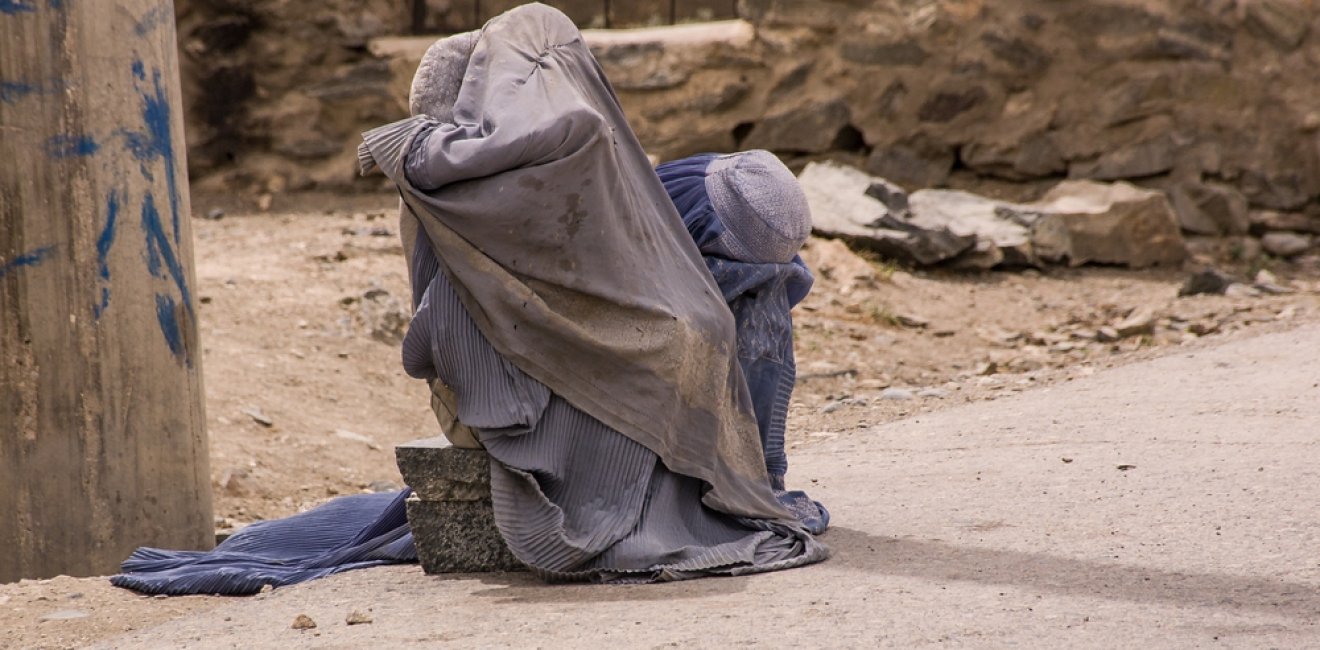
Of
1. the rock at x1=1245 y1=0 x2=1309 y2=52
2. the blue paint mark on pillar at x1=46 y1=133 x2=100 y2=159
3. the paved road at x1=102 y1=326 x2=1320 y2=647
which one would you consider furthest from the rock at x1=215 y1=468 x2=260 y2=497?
the rock at x1=1245 y1=0 x2=1309 y2=52

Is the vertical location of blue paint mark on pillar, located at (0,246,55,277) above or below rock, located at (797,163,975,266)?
above

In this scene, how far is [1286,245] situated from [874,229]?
7.44 ft

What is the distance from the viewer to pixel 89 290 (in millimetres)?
3445

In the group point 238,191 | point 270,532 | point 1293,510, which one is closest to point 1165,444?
point 1293,510

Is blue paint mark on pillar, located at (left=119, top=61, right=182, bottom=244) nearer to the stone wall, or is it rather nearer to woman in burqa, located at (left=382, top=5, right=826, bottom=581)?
woman in burqa, located at (left=382, top=5, right=826, bottom=581)

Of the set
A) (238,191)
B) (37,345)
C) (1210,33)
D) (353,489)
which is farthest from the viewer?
(238,191)

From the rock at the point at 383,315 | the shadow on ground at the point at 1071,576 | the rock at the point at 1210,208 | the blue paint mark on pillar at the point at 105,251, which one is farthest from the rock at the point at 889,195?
the blue paint mark on pillar at the point at 105,251

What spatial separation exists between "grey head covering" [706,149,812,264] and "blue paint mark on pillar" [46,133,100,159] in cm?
143

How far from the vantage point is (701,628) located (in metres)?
2.58

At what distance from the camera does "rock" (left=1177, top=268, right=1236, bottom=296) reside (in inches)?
282

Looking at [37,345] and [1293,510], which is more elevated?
[37,345]

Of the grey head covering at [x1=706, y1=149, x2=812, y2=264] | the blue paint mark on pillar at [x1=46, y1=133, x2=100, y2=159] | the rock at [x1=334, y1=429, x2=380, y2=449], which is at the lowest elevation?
the rock at [x1=334, y1=429, x2=380, y2=449]

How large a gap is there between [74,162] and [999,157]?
5915 mm

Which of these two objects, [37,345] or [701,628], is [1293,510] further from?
[37,345]
